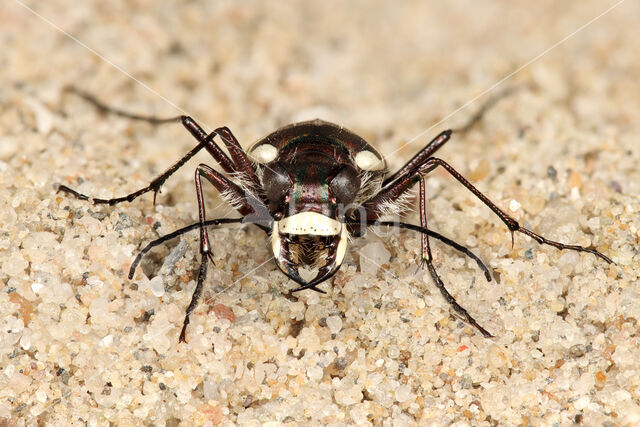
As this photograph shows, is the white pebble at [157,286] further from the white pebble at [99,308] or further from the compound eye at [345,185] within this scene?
the compound eye at [345,185]

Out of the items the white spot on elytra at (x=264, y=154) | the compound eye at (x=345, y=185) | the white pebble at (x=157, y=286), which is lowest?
the white pebble at (x=157, y=286)

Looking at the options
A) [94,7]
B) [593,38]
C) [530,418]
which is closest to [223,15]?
[94,7]

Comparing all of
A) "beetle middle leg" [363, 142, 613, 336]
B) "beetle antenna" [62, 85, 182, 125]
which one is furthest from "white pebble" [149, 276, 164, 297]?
"beetle antenna" [62, 85, 182, 125]

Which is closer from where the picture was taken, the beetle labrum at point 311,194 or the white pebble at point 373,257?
the beetle labrum at point 311,194

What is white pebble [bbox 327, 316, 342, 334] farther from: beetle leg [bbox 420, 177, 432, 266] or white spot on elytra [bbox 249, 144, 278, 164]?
white spot on elytra [bbox 249, 144, 278, 164]

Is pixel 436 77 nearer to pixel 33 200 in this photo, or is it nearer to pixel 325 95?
pixel 325 95

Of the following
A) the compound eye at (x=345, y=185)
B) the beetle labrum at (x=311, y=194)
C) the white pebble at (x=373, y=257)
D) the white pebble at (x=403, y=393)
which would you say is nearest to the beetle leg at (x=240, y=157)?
the beetle labrum at (x=311, y=194)

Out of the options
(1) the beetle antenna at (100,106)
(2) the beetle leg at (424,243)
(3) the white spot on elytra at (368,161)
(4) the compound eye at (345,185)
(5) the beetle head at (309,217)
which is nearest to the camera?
(5) the beetle head at (309,217)
